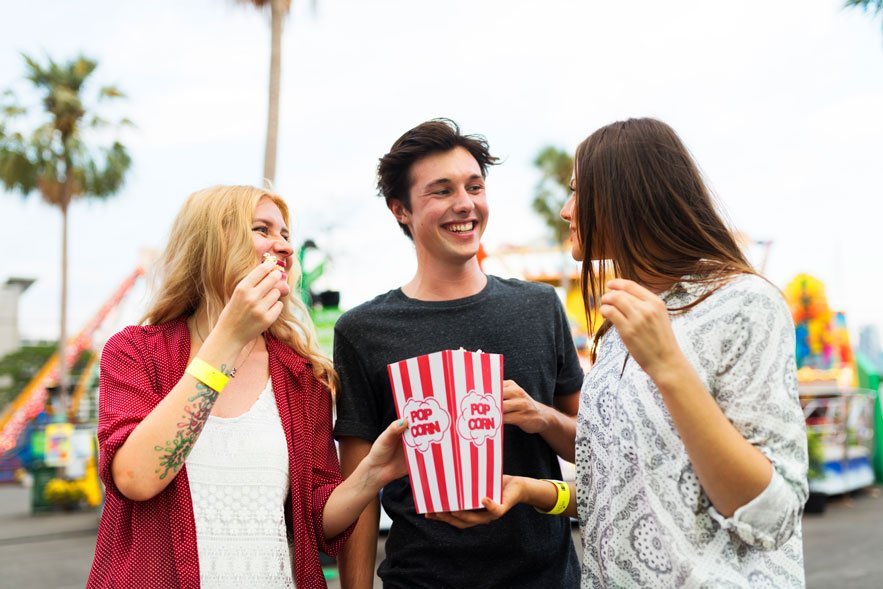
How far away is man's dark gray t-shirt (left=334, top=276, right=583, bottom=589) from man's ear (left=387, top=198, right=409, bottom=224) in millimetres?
334

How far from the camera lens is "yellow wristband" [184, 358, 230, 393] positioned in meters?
2.03

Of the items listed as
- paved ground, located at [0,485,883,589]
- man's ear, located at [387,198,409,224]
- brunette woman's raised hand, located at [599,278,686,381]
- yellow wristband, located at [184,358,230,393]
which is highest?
man's ear, located at [387,198,409,224]

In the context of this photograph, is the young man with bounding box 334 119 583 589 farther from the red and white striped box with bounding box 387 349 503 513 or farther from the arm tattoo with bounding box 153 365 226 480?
the arm tattoo with bounding box 153 365 226 480

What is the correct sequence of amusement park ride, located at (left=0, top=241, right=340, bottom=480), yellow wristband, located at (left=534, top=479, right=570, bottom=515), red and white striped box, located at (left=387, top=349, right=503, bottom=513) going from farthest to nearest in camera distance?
amusement park ride, located at (left=0, top=241, right=340, bottom=480) < yellow wristband, located at (left=534, top=479, right=570, bottom=515) < red and white striped box, located at (left=387, top=349, right=503, bottom=513)

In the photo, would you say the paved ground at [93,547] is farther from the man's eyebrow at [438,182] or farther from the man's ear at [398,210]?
the man's eyebrow at [438,182]

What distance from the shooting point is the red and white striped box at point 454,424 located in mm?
1965

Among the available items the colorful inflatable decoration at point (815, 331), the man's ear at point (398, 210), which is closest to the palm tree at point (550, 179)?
the colorful inflatable decoration at point (815, 331)

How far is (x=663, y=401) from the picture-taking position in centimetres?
170

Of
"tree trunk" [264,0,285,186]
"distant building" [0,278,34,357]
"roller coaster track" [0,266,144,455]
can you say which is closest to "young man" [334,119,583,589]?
"tree trunk" [264,0,285,186]

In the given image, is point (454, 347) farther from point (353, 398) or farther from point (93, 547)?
point (93, 547)

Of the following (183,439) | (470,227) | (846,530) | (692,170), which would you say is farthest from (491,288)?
(846,530)

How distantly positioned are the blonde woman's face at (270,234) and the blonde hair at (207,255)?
33 mm

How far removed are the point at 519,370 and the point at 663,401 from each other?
1.02 metres

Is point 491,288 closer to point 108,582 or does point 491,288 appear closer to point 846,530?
point 108,582
